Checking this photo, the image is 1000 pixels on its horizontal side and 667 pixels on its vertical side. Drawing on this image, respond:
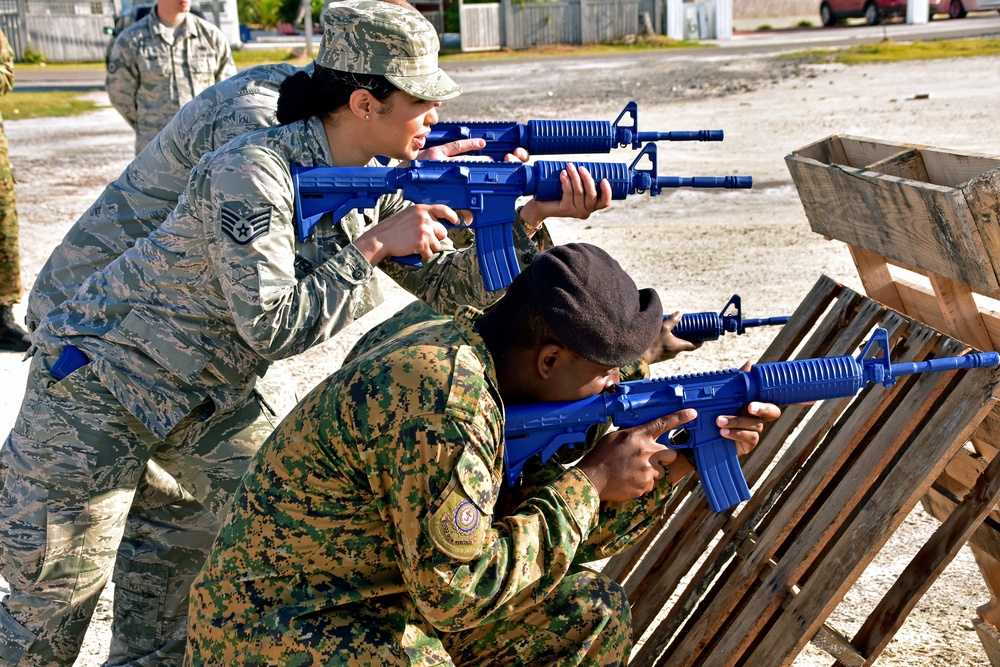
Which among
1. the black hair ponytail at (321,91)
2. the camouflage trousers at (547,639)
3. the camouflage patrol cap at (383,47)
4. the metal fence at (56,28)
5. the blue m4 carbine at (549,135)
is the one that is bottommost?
the camouflage trousers at (547,639)

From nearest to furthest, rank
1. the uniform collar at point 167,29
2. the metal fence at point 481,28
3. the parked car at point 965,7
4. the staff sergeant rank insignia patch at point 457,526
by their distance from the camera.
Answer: the staff sergeant rank insignia patch at point 457,526
the uniform collar at point 167,29
the parked car at point 965,7
the metal fence at point 481,28

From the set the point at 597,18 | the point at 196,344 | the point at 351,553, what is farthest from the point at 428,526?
the point at 597,18

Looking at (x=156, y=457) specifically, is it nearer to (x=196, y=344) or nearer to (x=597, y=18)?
(x=196, y=344)

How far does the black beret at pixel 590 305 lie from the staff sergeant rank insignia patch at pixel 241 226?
87 centimetres

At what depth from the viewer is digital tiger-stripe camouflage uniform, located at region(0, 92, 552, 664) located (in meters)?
3.04

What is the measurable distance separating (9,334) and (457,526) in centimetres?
595

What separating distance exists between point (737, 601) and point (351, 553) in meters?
1.26

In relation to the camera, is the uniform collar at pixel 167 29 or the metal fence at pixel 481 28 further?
the metal fence at pixel 481 28

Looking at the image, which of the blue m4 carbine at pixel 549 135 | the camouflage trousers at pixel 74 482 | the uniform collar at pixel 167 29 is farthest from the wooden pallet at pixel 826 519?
the uniform collar at pixel 167 29

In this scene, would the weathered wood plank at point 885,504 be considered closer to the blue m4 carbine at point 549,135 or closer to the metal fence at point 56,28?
the blue m4 carbine at point 549,135

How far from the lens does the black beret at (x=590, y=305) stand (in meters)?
2.44

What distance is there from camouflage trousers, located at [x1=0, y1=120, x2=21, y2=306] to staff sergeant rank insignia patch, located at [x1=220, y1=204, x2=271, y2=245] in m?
4.61

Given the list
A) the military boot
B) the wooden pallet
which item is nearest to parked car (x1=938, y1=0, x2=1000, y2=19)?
the military boot

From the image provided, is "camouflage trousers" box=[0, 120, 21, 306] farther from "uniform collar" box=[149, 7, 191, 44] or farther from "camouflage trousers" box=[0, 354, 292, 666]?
"camouflage trousers" box=[0, 354, 292, 666]
